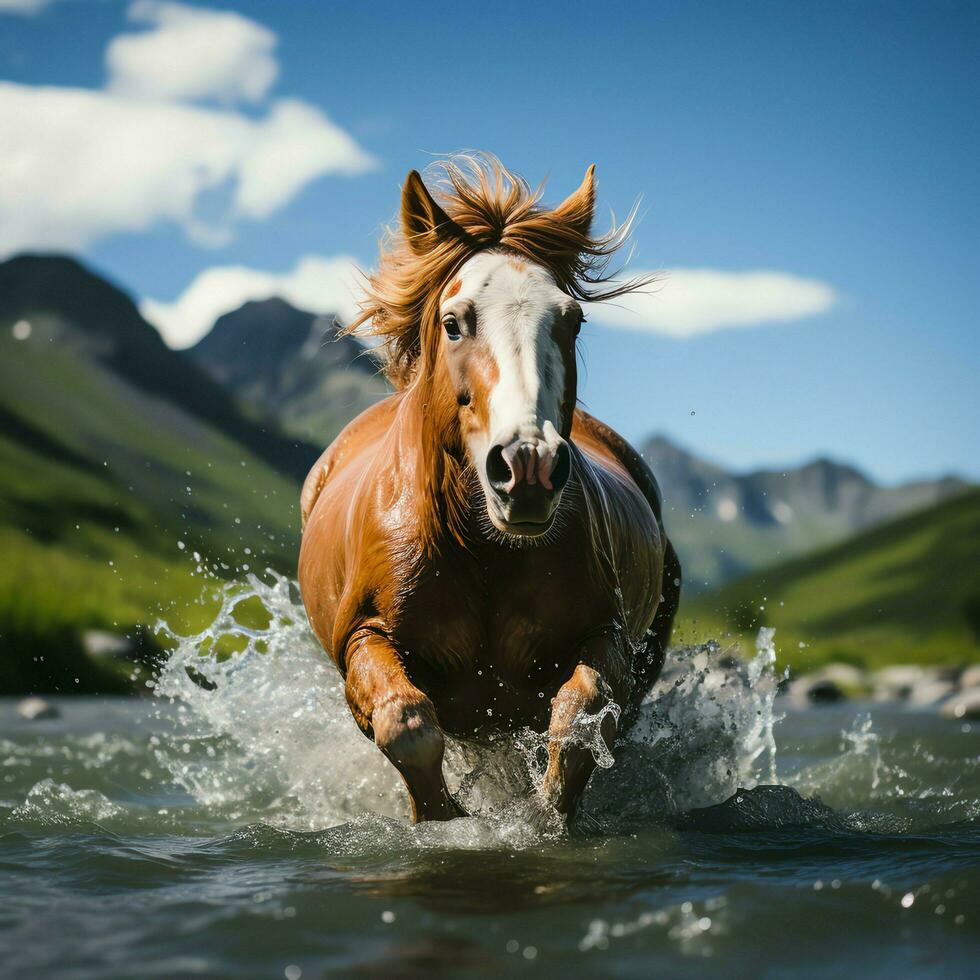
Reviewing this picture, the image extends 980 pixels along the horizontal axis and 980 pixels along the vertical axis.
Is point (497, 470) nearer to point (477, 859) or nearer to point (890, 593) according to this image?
point (477, 859)

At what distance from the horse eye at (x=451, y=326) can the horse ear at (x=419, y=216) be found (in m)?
0.54

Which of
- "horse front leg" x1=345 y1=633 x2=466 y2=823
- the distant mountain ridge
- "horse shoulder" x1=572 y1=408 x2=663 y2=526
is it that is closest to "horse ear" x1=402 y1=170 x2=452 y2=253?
"horse front leg" x1=345 y1=633 x2=466 y2=823

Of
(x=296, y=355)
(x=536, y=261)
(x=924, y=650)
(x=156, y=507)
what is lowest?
(x=924, y=650)

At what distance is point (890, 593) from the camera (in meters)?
74.9

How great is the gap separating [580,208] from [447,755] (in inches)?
99.7

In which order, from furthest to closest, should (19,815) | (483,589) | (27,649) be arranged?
(27,649) < (19,815) < (483,589)

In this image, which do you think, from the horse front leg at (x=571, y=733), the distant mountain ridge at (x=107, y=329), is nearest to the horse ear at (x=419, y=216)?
the horse front leg at (x=571, y=733)

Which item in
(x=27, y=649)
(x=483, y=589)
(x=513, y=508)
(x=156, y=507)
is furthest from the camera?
(x=156, y=507)

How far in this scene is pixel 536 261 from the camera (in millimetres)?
4312

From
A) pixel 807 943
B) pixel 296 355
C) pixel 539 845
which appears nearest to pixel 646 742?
pixel 539 845

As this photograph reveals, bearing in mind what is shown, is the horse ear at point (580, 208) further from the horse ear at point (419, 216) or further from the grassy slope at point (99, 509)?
the grassy slope at point (99, 509)

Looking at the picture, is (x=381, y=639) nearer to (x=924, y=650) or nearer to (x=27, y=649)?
(x=27, y=649)

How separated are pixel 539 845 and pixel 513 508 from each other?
58.1 inches

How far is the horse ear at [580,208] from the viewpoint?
4625 mm
